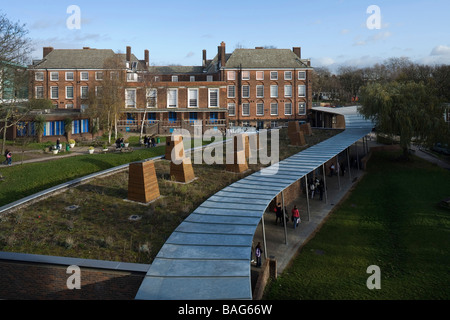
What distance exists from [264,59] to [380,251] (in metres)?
46.2

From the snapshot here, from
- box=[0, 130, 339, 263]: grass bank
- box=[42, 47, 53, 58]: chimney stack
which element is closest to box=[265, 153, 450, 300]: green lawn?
box=[0, 130, 339, 263]: grass bank

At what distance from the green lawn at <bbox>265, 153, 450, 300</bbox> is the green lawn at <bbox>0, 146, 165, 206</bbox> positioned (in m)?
12.3

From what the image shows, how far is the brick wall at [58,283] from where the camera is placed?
10555mm

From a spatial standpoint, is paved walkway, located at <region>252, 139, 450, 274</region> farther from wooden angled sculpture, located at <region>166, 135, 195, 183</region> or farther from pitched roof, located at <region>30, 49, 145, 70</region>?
pitched roof, located at <region>30, 49, 145, 70</region>

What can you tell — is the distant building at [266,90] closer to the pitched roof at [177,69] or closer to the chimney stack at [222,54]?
the chimney stack at [222,54]

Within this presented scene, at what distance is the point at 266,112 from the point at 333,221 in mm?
37961

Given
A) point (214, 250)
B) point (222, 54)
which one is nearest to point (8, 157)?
point (214, 250)

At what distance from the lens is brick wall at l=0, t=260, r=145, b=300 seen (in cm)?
1055

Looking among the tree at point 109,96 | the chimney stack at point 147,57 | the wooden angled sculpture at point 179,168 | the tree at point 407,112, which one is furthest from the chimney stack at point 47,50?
the tree at point 407,112

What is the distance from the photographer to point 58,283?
10.9m

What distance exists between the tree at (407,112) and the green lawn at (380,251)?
7063 mm

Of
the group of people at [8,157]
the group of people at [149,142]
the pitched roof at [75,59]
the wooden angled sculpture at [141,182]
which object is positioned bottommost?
the wooden angled sculpture at [141,182]
